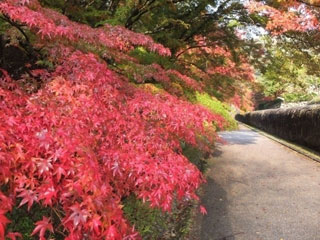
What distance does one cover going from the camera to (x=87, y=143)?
2492mm

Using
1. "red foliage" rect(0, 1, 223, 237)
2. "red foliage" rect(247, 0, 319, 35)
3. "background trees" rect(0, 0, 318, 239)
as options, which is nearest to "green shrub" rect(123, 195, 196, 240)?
"background trees" rect(0, 0, 318, 239)

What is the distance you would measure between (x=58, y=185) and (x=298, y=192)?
553 cm

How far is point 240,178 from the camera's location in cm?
753

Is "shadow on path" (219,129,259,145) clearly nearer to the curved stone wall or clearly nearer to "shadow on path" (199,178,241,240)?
the curved stone wall

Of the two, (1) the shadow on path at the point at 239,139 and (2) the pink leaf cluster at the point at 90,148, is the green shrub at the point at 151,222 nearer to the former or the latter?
(2) the pink leaf cluster at the point at 90,148

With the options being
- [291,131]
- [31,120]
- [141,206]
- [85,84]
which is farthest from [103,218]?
[291,131]

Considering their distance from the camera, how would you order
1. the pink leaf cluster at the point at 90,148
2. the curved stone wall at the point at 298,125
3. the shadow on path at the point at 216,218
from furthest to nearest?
the curved stone wall at the point at 298,125 → the shadow on path at the point at 216,218 → the pink leaf cluster at the point at 90,148

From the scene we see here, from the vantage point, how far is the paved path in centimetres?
471

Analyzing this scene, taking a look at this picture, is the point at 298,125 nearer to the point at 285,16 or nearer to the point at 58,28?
the point at 285,16

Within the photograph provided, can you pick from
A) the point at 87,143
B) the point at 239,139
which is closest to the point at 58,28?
the point at 87,143

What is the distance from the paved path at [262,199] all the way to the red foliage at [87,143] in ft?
6.63

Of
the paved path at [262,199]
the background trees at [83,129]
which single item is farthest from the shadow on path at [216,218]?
the background trees at [83,129]

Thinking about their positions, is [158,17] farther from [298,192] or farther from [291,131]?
[291,131]

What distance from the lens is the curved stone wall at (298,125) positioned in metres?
10.0
